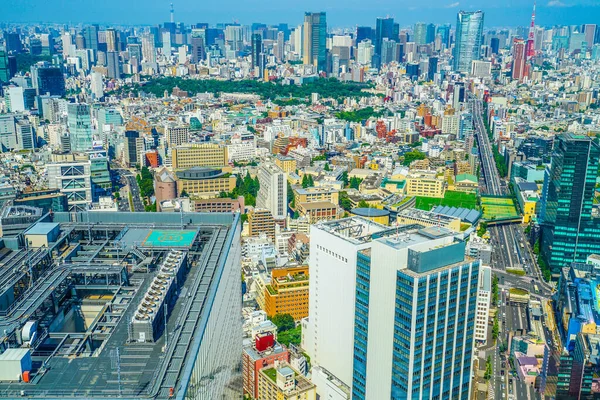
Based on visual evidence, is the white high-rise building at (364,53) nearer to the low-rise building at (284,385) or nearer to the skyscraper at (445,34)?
the skyscraper at (445,34)

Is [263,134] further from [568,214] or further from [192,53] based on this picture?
[192,53]

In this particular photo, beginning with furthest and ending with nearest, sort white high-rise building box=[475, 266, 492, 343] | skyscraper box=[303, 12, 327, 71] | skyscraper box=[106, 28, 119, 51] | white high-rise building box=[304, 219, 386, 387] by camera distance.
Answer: skyscraper box=[106, 28, 119, 51] < skyscraper box=[303, 12, 327, 71] < white high-rise building box=[475, 266, 492, 343] < white high-rise building box=[304, 219, 386, 387]

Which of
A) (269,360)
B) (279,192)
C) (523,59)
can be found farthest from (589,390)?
(523,59)

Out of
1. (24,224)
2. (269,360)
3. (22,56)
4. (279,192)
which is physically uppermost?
(22,56)

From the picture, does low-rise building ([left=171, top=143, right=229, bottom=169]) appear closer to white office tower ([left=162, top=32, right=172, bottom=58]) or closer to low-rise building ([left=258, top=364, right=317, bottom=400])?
low-rise building ([left=258, top=364, right=317, bottom=400])

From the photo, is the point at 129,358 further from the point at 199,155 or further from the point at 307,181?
the point at 199,155

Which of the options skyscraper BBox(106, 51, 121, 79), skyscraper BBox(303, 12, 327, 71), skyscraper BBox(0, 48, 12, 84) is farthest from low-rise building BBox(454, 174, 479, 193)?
skyscraper BBox(106, 51, 121, 79)
